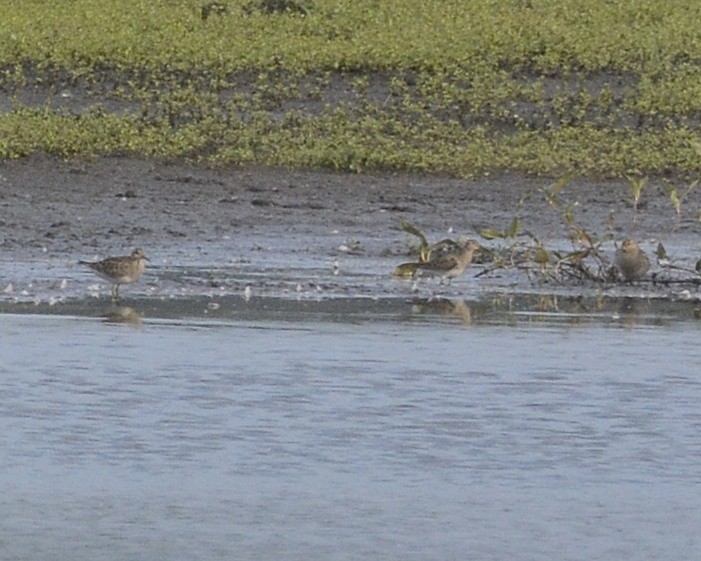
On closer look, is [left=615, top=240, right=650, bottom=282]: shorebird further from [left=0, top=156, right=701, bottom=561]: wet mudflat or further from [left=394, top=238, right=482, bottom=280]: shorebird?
[left=394, top=238, right=482, bottom=280]: shorebird

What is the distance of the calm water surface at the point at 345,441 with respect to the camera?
20.9 feet

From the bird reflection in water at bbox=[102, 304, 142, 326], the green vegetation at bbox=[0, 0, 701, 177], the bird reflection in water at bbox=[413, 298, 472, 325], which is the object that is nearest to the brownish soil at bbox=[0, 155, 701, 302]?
the green vegetation at bbox=[0, 0, 701, 177]

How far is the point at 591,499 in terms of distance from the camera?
269 inches

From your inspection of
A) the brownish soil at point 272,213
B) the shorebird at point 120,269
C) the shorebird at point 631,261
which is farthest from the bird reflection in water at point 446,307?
A: the shorebird at point 120,269

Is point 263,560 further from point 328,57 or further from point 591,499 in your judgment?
point 328,57

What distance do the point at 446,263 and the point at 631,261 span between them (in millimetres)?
1061

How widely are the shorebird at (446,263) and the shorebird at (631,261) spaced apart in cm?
81

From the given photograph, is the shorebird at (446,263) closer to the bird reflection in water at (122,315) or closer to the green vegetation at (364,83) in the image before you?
the bird reflection in water at (122,315)

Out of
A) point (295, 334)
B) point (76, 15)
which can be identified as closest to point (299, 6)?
point (76, 15)

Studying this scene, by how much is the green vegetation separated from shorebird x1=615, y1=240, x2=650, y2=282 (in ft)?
12.8

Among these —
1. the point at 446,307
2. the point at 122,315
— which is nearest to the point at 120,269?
the point at 122,315

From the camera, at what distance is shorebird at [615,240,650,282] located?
11.9 m

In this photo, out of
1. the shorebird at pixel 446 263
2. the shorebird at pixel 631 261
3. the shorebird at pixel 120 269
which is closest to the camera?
the shorebird at pixel 120 269

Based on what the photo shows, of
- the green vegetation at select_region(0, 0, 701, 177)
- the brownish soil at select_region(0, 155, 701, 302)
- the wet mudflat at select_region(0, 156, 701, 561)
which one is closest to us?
the wet mudflat at select_region(0, 156, 701, 561)
